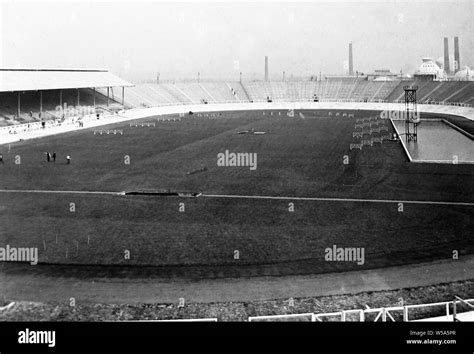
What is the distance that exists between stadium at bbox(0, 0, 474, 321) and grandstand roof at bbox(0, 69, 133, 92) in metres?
8.80

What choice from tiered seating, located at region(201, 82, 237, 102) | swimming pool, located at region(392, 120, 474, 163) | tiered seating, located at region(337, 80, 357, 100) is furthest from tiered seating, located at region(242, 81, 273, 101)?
swimming pool, located at region(392, 120, 474, 163)

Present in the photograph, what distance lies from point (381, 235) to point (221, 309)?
30.0ft

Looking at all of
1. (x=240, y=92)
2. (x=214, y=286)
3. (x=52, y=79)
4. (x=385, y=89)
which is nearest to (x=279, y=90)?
(x=240, y=92)

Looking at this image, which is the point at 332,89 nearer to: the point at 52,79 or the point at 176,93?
the point at 176,93

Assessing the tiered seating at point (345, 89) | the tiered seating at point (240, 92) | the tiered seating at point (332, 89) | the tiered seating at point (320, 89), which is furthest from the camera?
the tiered seating at point (320, 89)

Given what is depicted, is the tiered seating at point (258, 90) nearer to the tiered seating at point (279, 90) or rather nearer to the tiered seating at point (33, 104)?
the tiered seating at point (279, 90)

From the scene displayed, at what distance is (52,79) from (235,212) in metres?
55.5

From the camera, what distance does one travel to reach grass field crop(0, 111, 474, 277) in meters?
18.0

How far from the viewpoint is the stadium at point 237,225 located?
46.5 feet

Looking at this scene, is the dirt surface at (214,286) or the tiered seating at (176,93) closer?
the dirt surface at (214,286)

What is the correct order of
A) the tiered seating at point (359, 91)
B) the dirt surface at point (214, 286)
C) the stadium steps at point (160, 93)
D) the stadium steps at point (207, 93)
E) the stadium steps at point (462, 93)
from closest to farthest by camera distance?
the dirt surface at point (214, 286), the stadium steps at point (462, 93), the stadium steps at point (160, 93), the tiered seating at point (359, 91), the stadium steps at point (207, 93)

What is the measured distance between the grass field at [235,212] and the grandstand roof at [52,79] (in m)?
21.1

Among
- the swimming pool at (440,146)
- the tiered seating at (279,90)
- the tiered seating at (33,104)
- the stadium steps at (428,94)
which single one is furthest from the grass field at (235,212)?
the tiered seating at (279,90)
